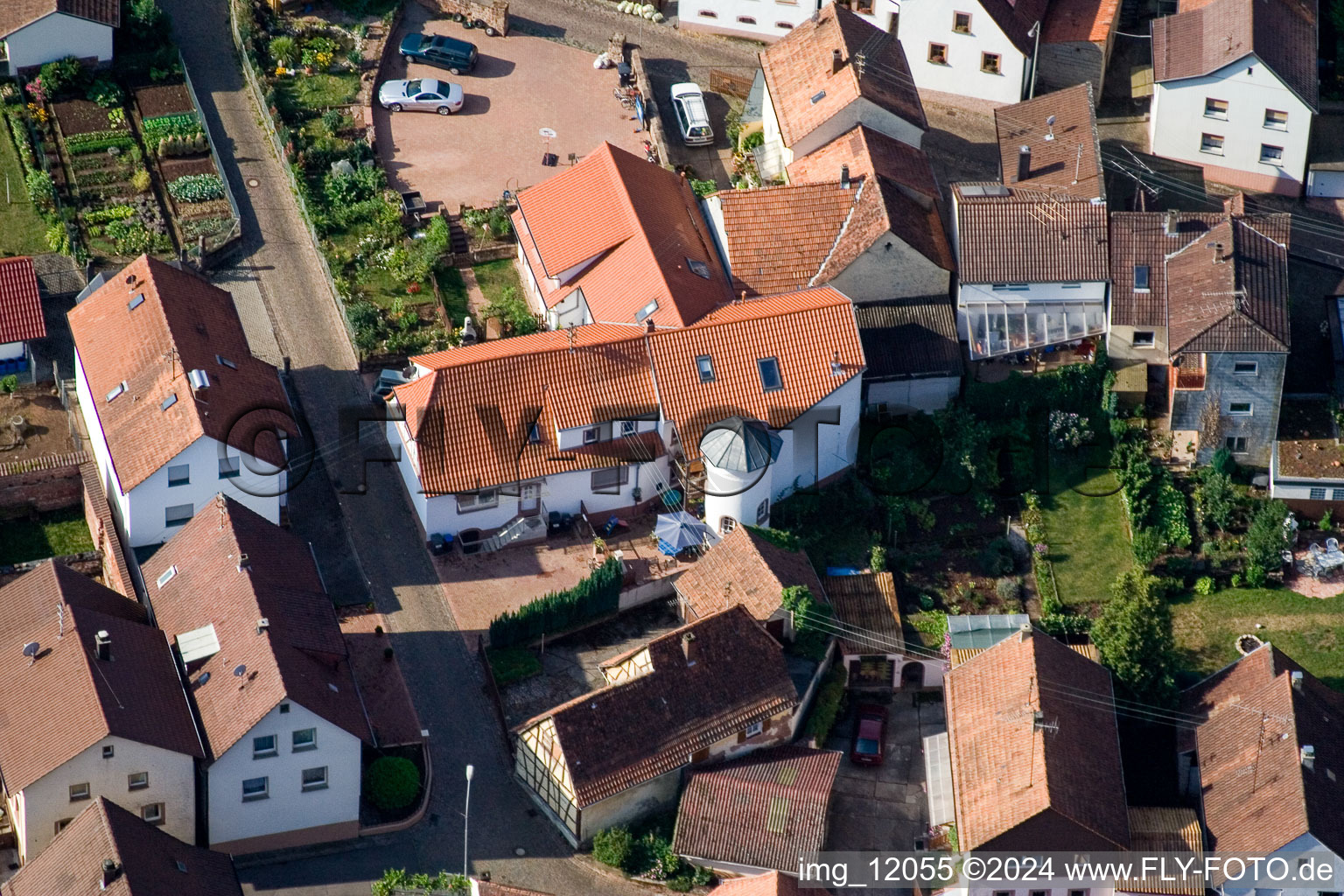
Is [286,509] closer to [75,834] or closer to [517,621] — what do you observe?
[517,621]

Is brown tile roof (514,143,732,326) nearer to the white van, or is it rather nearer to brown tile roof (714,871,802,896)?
the white van

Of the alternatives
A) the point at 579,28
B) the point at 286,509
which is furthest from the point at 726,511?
the point at 579,28

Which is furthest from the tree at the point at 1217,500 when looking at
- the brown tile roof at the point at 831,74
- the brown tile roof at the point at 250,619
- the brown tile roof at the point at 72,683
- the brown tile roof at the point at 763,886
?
the brown tile roof at the point at 72,683

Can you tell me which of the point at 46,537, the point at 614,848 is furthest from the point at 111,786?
the point at 614,848

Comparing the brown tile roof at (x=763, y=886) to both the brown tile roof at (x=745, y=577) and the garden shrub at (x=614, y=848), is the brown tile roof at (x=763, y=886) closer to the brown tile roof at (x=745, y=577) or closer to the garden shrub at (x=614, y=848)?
the garden shrub at (x=614, y=848)

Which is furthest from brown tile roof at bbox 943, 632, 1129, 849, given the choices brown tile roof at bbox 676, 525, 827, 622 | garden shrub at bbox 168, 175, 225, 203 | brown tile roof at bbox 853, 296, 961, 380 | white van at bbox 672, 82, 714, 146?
garden shrub at bbox 168, 175, 225, 203

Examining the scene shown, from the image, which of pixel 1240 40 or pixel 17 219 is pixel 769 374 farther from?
pixel 17 219
